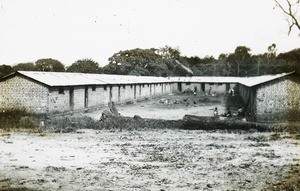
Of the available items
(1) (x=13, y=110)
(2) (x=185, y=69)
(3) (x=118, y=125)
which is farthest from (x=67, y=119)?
(2) (x=185, y=69)

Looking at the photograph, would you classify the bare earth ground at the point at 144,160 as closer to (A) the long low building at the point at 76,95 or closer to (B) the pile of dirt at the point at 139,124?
(B) the pile of dirt at the point at 139,124

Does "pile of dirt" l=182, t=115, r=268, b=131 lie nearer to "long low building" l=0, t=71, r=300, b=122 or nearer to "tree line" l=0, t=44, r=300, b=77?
"long low building" l=0, t=71, r=300, b=122

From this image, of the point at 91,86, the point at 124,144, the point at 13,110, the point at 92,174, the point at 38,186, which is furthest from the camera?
the point at 91,86

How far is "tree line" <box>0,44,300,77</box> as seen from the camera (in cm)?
7881

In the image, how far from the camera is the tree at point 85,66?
8245 centimetres

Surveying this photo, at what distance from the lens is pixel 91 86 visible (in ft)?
109

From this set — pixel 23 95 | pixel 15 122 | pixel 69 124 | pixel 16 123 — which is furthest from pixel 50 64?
pixel 69 124

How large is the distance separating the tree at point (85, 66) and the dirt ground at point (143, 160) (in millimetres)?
64036

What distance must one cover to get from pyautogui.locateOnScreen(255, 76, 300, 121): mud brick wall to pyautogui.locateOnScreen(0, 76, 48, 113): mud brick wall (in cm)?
1521

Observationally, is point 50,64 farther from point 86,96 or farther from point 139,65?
point 86,96

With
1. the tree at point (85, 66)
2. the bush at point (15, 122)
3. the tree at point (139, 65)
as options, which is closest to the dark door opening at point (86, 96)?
the bush at point (15, 122)

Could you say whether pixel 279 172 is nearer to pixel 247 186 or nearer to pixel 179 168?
pixel 247 186

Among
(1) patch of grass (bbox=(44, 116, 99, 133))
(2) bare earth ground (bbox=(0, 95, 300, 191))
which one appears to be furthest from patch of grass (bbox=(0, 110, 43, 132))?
(2) bare earth ground (bbox=(0, 95, 300, 191))

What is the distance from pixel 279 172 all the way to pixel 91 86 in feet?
78.6
